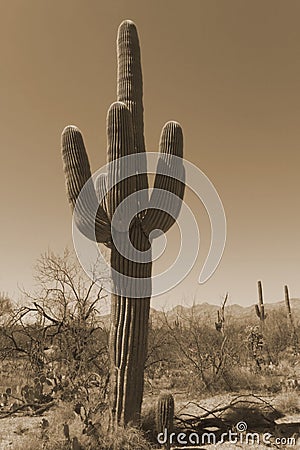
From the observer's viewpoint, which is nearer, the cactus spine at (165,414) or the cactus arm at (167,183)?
the cactus spine at (165,414)

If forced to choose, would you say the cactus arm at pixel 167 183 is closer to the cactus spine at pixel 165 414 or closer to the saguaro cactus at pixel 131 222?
the saguaro cactus at pixel 131 222

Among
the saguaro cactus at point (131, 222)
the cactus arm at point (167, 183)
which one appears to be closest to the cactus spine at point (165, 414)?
the saguaro cactus at point (131, 222)

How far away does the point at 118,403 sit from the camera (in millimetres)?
5352

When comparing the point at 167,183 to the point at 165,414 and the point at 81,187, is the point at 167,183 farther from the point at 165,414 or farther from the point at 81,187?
the point at 165,414

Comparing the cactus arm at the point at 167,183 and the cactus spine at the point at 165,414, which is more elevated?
the cactus arm at the point at 167,183

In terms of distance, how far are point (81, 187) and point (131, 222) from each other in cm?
90

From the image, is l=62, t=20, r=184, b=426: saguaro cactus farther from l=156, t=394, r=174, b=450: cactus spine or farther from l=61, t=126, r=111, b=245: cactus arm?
l=156, t=394, r=174, b=450: cactus spine

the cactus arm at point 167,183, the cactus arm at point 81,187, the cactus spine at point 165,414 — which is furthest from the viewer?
the cactus arm at point 167,183

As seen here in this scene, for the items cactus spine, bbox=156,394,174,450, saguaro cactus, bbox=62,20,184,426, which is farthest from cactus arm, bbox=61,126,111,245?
cactus spine, bbox=156,394,174,450

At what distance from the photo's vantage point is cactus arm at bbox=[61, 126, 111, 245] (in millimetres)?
5715

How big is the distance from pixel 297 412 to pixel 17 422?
201 inches

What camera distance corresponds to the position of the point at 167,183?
5.97 meters

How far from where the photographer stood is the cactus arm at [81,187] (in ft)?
18.7

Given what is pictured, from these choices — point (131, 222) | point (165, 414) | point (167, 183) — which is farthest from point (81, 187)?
point (165, 414)
